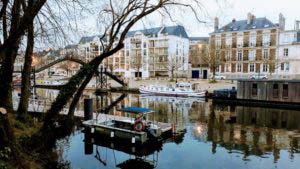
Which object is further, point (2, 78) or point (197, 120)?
point (197, 120)

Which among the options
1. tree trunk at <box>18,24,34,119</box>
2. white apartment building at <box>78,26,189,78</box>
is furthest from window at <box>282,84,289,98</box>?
white apartment building at <box>78,26,189,78</box>

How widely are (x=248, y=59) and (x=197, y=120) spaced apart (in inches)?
1733

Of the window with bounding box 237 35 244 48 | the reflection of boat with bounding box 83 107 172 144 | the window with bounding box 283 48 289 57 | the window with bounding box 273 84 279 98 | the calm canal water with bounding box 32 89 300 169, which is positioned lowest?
the calm canal water with bounding box 32 89 300 169

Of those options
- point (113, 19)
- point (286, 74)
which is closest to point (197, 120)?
point (113, 19)

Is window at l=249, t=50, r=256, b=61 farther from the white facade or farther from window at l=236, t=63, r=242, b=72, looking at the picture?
the white facade

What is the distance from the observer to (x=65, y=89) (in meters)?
13.1

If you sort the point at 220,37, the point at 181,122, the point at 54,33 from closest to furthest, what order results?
the point at 54,33, the point at 181,122, the point at 220,37

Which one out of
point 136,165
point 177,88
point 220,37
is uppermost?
point 220,37

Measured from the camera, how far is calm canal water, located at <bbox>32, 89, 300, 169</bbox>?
1503 centimetres

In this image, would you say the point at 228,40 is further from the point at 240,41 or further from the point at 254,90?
the point at 254,90

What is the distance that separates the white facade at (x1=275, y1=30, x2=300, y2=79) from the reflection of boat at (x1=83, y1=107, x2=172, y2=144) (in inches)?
1869

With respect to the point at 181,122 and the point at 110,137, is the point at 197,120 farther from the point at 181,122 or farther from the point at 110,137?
the point at 110,137

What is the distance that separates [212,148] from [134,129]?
193 inches

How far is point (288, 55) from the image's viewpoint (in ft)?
196
